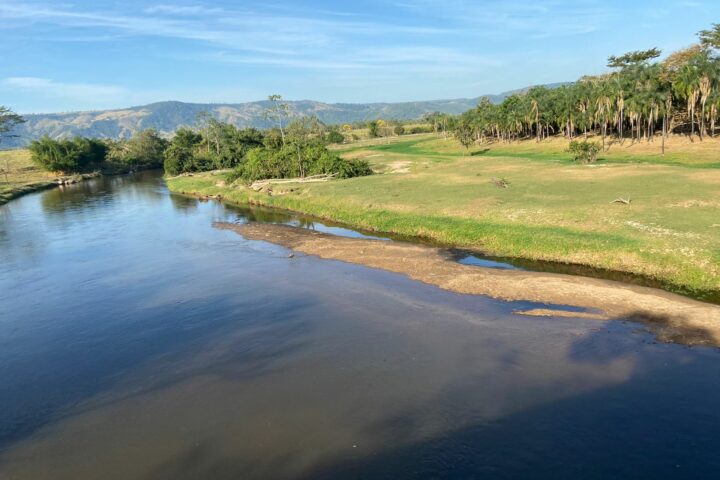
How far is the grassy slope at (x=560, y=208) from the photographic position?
102ft

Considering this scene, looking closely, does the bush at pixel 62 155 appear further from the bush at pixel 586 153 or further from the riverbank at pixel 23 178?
the bush at pixel 586 153

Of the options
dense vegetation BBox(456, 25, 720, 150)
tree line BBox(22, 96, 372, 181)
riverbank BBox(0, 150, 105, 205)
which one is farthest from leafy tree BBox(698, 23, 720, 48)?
riverbank BBox(0, 150, 105, 205)

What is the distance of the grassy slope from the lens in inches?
1227

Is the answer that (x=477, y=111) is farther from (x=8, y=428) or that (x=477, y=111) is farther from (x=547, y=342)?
(x=8, y=428)

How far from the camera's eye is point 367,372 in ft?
67.6

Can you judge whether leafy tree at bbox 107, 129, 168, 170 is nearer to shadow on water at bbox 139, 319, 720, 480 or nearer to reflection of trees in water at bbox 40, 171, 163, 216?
reflection of trees in water at bbox 40, 171, 163, 216

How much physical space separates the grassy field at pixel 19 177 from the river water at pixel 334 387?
75.2 meters

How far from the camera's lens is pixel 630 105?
3250 inches

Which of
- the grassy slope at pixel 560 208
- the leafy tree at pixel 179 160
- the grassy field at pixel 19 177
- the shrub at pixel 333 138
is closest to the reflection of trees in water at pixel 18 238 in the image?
the grassy field at pixel 19 177

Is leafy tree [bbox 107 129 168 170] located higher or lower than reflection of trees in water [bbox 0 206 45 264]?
higher

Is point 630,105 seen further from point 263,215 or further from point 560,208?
point 263,215

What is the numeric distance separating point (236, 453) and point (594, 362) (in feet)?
48.1

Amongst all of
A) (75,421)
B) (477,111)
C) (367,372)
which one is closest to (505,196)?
(367,372)

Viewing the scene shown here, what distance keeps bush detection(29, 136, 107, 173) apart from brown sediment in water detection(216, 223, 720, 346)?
355 ft
